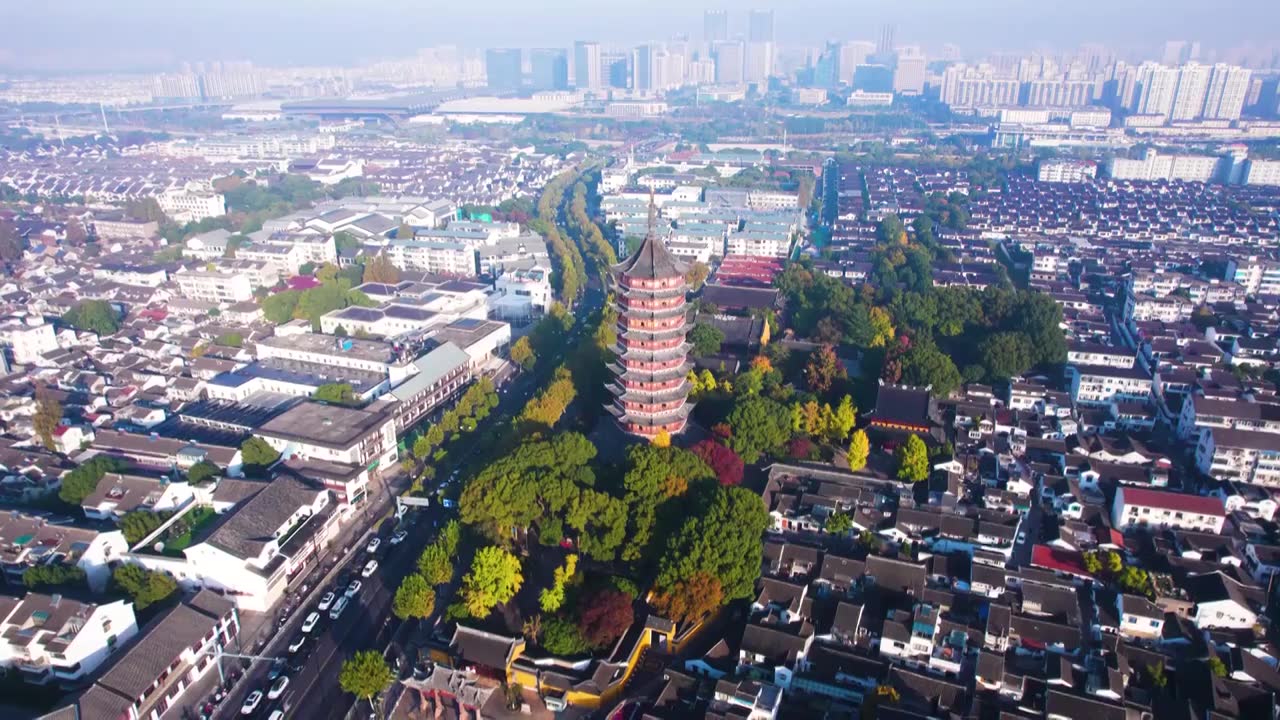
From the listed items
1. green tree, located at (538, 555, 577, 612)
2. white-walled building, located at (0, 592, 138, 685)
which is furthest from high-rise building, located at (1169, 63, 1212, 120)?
white-walled building, located at (0, 592, 138, 685)

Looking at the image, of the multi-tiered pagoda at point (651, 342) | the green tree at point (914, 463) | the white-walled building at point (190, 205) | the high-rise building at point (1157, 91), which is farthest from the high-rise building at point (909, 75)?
the multi-tiered pagoda at point (651, 342)

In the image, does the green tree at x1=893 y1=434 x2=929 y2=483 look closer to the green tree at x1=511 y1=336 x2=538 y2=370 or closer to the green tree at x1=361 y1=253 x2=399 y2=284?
the green tree at x1=511 y1=336 x2=538 y2=370

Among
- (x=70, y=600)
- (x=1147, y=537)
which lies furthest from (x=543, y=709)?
(x=1147, y=537)

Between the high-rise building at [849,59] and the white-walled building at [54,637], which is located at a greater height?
the high-rise building at [849,59]

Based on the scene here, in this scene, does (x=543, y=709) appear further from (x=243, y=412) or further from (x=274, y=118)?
(x=274, y=118)

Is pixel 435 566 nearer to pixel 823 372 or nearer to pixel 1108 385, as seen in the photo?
pixel 823 372

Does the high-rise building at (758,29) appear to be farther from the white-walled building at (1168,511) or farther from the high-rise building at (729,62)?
the white-walled building at (1168,511)

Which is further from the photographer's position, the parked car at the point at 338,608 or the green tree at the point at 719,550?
the parked car at the point at 338,608

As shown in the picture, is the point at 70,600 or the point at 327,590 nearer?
the point at 70,600
